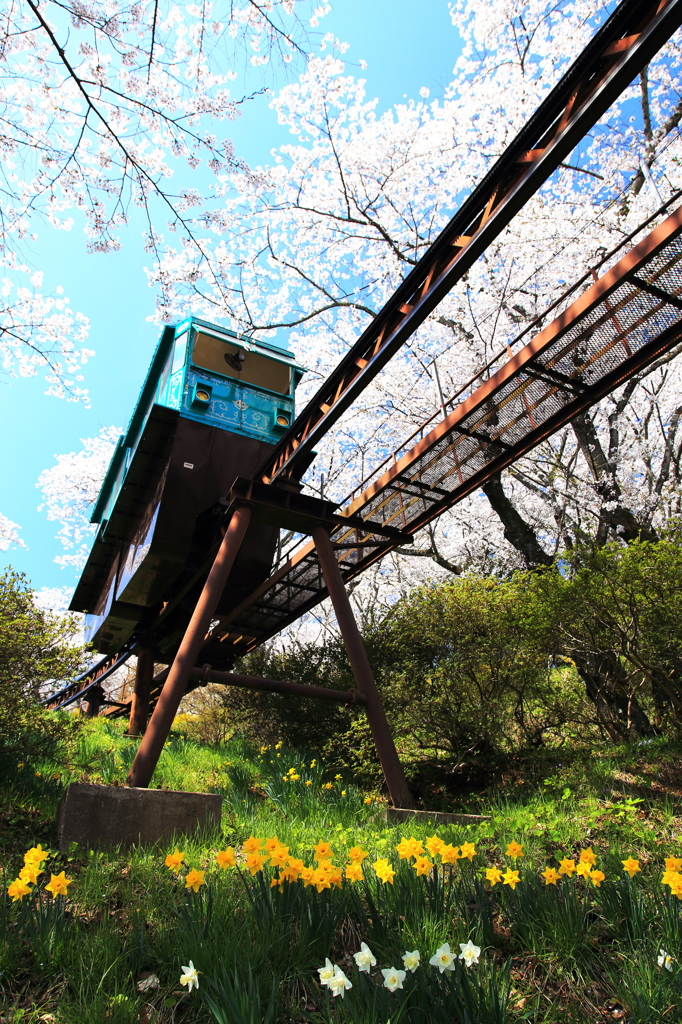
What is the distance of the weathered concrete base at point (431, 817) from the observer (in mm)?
5137

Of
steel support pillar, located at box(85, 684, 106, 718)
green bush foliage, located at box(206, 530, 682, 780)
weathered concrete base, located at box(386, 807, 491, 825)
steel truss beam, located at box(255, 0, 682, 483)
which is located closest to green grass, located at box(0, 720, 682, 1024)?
weathered concrete base, located at box(386, 807, 491, 825)

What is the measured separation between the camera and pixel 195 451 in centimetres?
727

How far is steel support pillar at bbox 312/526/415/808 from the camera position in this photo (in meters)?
5.48

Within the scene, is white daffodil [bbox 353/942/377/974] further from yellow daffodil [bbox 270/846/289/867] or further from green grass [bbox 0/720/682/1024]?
yellow daffodil [bbox 270/846/289/867]

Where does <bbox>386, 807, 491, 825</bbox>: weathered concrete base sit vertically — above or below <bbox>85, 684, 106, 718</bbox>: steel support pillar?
below

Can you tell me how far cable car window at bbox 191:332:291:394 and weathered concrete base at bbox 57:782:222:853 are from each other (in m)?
4.99

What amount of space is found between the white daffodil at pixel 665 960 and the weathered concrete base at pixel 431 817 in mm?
3117

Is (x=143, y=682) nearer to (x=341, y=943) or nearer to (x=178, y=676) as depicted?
(x=178, y=676)

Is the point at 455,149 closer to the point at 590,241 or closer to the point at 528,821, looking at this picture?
the point at 590,241

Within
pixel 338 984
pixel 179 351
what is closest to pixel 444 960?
pixel 338 984

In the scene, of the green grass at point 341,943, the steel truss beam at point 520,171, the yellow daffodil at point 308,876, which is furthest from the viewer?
→ the steel truss beam at point 520,171

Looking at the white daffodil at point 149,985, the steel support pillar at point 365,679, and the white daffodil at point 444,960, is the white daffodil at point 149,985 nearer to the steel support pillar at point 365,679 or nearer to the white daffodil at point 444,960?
the white daffodil at point 444,960

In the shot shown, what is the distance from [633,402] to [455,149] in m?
7.48

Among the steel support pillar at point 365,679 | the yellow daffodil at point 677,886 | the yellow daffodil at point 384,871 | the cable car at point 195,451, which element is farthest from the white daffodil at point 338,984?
the cable car at point 195,451
